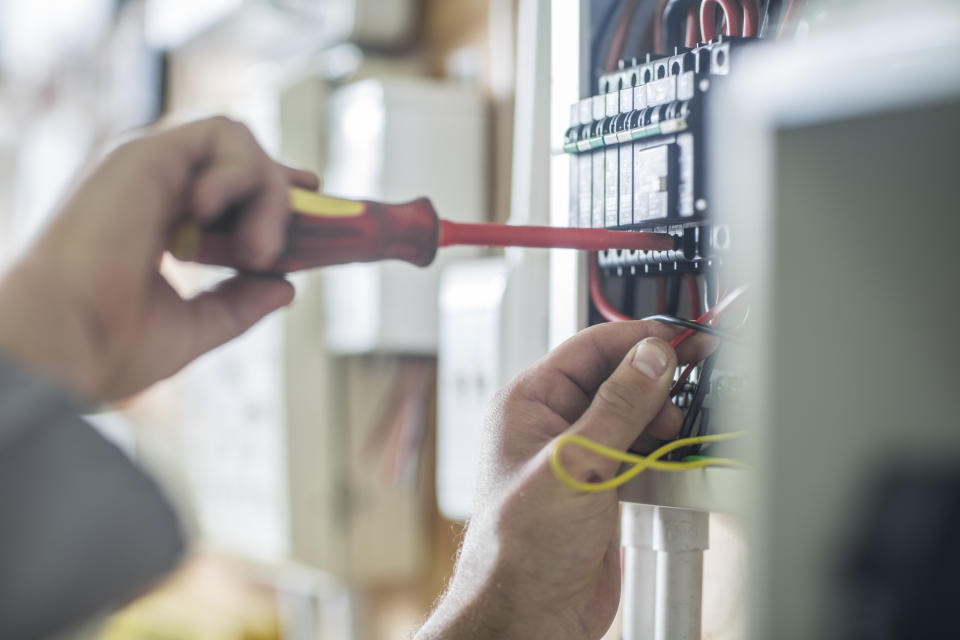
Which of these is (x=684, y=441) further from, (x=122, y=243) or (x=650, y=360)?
(x=122, y=243)

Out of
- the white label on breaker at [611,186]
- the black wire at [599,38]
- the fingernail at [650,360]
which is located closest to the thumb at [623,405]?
the fingernail at [650,360]

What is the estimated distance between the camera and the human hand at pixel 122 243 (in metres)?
0.43

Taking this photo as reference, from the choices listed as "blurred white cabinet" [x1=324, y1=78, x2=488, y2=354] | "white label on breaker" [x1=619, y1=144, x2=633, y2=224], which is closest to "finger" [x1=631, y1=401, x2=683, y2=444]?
"white label on breaker" [x1=619, y1=144, x2=633, y2=224]

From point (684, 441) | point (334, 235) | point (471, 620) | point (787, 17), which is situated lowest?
point (471, 620)

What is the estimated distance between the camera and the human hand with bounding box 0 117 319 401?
427 millimetres

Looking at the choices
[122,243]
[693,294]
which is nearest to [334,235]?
[122,243]

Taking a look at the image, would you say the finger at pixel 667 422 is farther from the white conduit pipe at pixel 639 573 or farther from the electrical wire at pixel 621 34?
the electrical wire at pixel 621 34

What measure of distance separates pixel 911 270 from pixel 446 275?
→ 0.80 meters

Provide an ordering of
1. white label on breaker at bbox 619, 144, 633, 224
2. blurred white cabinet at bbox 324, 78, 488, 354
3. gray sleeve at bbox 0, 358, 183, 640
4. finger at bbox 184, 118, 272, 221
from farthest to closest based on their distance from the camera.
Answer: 1. blurred white cabinet at bbox 324, 78, 488, 354
2. white label on breaker at bbox 619, 144, 633, 224
3. finger at bbox 184, 118, 272, 221
4. gray sleeve at bbox 0, 358, 183, 640

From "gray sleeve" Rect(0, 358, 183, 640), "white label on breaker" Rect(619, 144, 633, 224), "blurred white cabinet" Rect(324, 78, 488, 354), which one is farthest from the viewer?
"blurred white cabinet" Rect(324, 78, 488, 354)

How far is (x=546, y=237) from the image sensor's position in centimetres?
59

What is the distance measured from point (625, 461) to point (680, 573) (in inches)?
4.6

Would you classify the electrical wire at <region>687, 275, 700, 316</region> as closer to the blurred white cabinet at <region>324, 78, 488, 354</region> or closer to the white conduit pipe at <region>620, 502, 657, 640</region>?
the white conduit pipe at <region>620, 502, 657, 640</region>

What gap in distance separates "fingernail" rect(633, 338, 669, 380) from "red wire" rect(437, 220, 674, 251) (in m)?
0.07
